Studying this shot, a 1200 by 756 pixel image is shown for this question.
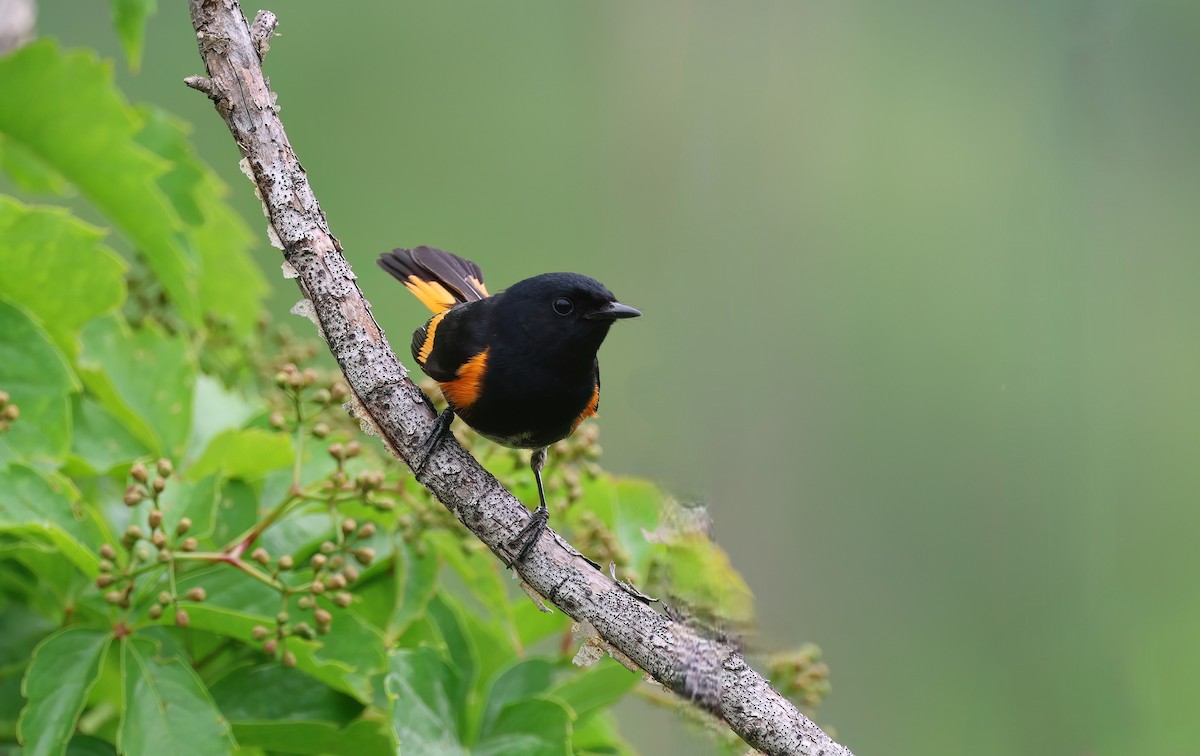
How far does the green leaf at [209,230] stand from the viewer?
6.27 feet

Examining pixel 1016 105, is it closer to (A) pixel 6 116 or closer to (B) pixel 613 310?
(B) pixel 613 310

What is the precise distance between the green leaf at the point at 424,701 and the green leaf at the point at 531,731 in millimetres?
46

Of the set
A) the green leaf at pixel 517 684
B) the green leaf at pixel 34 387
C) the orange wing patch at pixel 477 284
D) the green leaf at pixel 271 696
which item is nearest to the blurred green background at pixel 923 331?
the green leaf at pixel 517 684

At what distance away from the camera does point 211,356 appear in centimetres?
203

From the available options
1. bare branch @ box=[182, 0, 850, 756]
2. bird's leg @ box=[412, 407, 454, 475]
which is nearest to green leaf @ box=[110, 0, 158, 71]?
bare branch @ box=[182, 0, 850, 756]

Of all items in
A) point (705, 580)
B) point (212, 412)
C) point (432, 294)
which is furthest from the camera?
point (432, 294)

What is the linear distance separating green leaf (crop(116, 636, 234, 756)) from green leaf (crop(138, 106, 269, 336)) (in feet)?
2.81

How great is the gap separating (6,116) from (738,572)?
51.9 inches

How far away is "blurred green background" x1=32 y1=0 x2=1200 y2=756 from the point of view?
1.99m

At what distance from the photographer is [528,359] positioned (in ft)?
5.22

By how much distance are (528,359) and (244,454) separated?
43 centimetres

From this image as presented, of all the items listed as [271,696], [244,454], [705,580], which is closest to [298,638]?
[271,696]

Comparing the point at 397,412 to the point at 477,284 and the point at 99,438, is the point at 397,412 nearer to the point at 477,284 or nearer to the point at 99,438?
the point at 99,438

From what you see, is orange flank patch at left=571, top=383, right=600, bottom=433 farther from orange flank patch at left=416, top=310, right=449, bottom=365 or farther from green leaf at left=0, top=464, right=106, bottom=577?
green leaf at left=0, top=464, right=106, bottom=577
